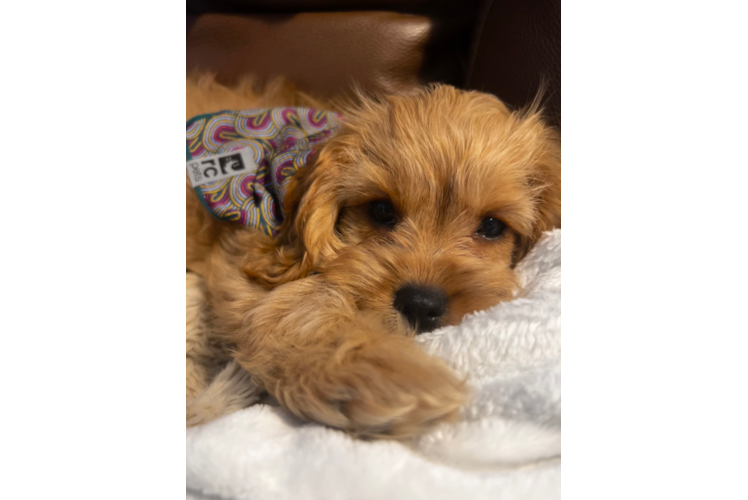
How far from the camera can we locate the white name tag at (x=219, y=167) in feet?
5.79

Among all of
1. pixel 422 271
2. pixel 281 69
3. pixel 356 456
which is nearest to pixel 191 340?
pixel 422 271

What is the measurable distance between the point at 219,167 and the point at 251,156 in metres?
0.12

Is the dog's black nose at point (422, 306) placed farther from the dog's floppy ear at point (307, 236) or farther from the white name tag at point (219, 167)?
the white name tag at point (219, 167)

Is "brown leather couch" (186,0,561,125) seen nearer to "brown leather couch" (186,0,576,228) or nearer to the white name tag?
"brown leather couch" (186,0,576,228)

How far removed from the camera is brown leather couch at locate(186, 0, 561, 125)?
2.50 metres

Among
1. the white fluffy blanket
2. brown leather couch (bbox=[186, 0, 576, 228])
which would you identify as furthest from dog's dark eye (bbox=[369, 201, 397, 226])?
brown leather couch (bbox=[186, 0, 576, 228])

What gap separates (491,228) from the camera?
1.50 meters

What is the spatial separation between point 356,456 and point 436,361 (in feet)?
0.81

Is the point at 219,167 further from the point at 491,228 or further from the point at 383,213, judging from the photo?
the point at 491,228

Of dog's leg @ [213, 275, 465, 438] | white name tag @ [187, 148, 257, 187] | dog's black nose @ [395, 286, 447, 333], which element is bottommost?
dog's leg @ [213, 275, 465, 438]

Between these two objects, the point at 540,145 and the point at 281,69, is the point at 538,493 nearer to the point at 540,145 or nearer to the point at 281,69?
the point at 540,145

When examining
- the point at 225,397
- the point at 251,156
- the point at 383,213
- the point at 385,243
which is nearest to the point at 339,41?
the point at 251,156

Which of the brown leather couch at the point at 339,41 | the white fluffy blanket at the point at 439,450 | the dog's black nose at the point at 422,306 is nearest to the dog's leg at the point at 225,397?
the white fluffy blanket at the point at 439,450

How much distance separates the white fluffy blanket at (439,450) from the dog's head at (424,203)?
275mm
